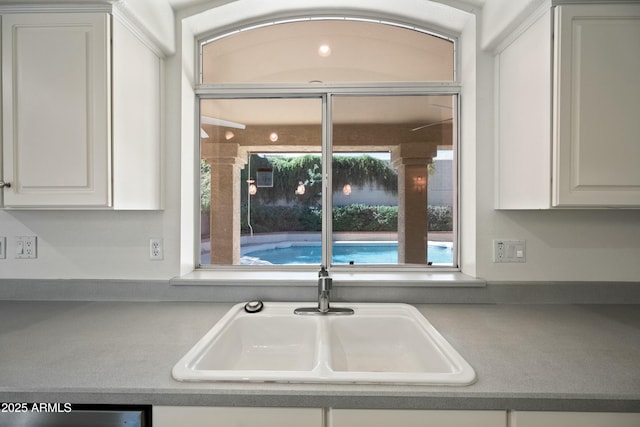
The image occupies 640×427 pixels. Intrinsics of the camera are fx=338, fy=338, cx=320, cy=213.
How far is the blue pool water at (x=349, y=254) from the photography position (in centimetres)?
191

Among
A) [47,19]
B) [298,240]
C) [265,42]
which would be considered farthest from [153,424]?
[265,42]

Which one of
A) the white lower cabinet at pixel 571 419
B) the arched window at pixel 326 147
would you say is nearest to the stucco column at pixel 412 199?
the arched window at pixel 326 147

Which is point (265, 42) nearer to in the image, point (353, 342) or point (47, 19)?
point (47, 19)

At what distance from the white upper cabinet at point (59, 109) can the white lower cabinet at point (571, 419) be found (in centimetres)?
151

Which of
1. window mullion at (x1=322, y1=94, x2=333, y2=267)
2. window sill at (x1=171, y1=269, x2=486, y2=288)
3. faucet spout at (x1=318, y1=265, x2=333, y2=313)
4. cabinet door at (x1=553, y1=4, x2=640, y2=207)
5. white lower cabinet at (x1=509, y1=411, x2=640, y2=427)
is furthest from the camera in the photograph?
window mullion at (x1=322, y1=94, x2=333, y2=267)

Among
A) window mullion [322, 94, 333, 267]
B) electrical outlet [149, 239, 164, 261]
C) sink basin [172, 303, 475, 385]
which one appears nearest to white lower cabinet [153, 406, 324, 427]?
sink basin [172, 303, 475, 385]

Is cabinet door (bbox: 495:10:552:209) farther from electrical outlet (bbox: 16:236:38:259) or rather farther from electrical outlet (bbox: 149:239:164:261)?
electrical outlet (bbox: 16:236:38:259)

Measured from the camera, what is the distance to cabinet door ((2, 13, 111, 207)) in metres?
1.28

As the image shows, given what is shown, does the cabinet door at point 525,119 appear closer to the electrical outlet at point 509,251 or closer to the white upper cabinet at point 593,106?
the white upper cabinet at point 593,106

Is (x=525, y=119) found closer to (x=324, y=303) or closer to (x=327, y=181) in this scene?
(x=327, y=181)

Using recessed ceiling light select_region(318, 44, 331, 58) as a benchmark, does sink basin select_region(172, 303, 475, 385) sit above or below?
below

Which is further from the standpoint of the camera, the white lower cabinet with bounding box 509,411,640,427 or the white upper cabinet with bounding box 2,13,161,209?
the white upper cabinet with bounding box 2,13,161,209

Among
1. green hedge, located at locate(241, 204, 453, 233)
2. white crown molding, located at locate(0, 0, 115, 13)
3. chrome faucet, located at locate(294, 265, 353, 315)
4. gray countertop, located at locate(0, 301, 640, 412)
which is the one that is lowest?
gray countertop, located at locate(0, 301, 640, 412)

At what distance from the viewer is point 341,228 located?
192cm
